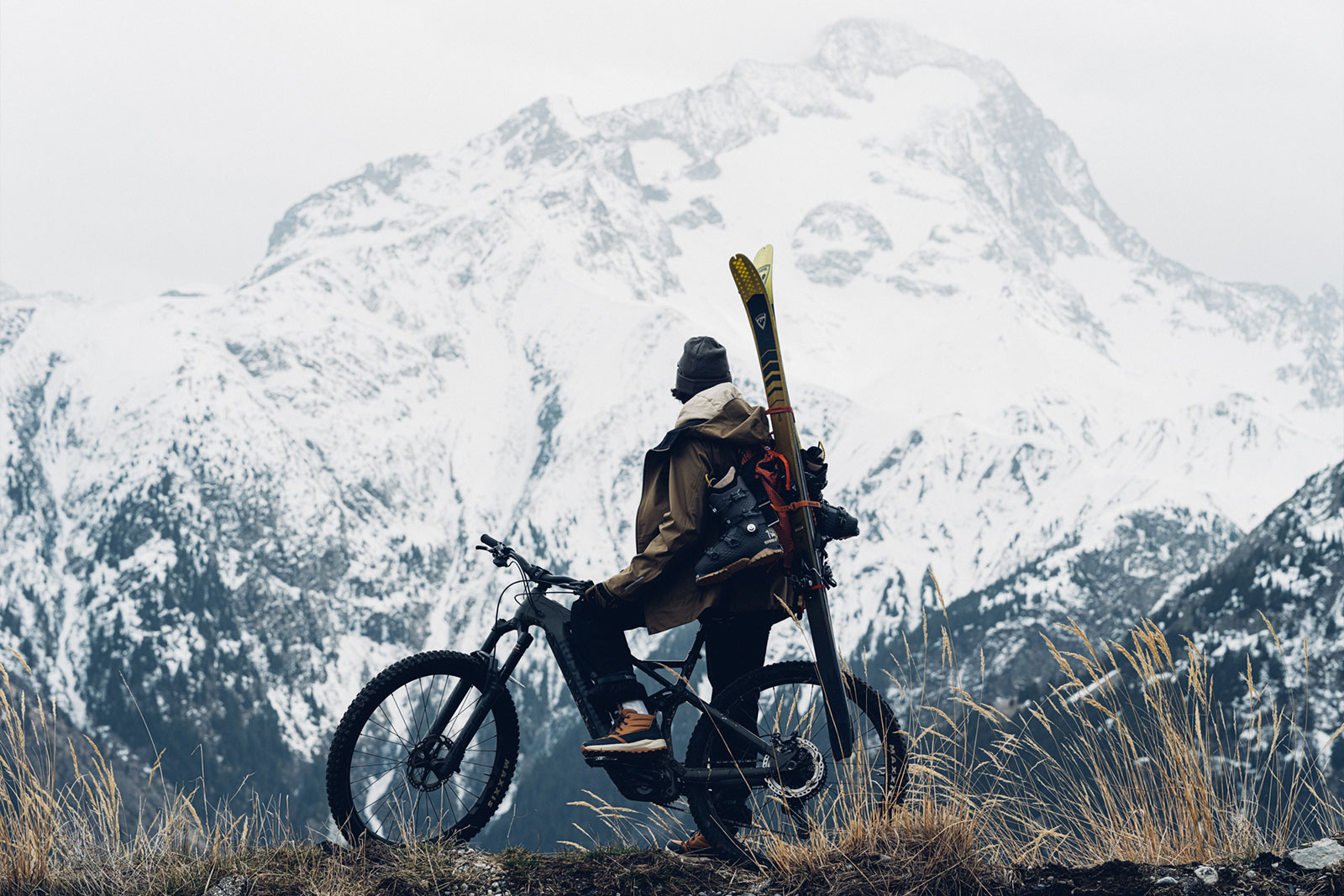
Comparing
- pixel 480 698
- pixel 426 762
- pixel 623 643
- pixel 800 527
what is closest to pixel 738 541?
pixel 800 527

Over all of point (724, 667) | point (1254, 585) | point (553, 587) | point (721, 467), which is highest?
point (721, 467)

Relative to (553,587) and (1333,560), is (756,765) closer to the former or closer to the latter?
(553,587)

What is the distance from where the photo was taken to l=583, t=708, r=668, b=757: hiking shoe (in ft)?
21.5

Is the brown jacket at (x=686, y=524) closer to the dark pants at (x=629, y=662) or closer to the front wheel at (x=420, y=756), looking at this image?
the dark pants at (x=629, y=662)

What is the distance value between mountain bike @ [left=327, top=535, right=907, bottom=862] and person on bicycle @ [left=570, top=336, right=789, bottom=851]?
0.48ft

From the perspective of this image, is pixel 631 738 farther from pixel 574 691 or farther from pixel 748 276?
pixel 748 276

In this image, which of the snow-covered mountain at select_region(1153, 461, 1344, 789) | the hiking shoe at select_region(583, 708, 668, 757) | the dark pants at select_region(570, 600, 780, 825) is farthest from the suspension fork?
the snow-covered mountain at select_region(1153, 461, 1344, 789)

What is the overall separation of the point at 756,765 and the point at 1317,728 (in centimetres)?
16660

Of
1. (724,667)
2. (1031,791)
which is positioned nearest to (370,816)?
(724,667)

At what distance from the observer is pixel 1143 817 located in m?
6.48

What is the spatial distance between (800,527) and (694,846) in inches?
89.4

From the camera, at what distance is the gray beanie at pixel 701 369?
7227mm

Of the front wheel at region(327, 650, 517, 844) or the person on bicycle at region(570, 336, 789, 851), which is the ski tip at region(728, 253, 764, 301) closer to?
the person on bicycle at region(570, 336, 789, 851)

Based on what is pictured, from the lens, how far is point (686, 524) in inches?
258
